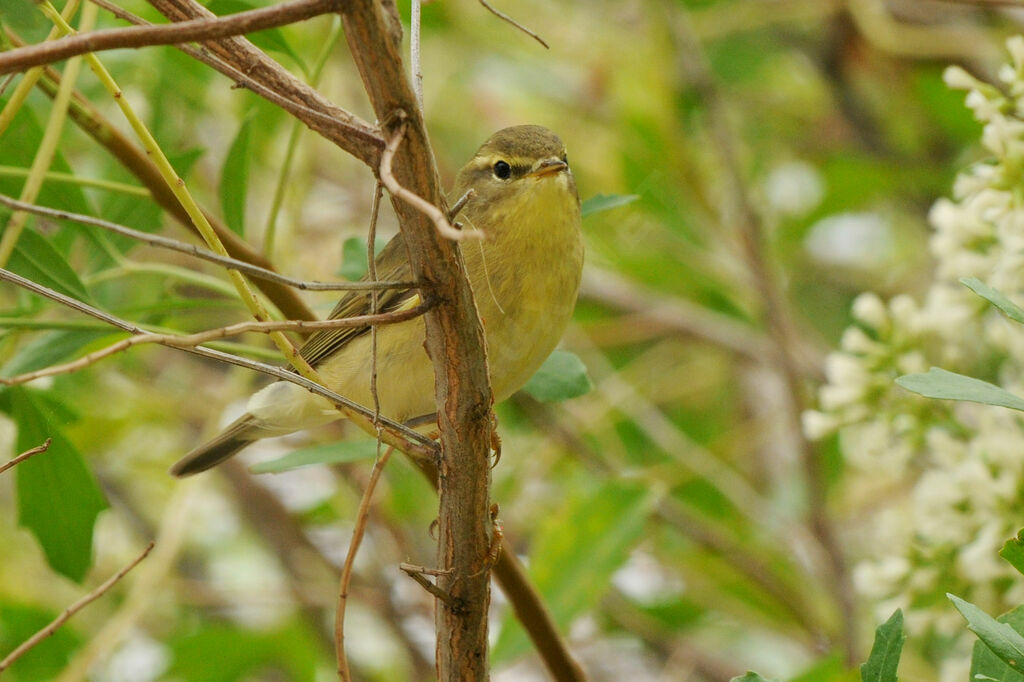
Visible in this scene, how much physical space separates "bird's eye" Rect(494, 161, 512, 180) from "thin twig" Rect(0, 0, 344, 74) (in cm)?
151

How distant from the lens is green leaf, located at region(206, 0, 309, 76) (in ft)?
6.95

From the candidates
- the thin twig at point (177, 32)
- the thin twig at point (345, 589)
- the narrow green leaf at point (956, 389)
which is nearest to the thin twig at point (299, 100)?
the thin twig at point (177, 32)

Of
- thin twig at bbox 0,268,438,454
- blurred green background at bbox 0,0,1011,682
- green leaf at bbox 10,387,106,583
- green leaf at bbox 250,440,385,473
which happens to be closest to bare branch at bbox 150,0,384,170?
thin twig at bbox 0,268,438,454

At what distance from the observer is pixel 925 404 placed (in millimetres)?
2348

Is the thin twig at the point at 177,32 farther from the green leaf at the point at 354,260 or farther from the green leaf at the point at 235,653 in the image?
the green leaf at the point at 235,653

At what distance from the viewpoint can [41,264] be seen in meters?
2.04

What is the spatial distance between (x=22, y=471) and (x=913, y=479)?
2.58 meters

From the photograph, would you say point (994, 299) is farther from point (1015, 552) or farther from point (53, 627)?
point (53, 627)

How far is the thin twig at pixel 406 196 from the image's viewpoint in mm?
1146

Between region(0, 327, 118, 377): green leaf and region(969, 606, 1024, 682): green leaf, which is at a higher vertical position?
region(0, 327, 118, 377): green leaf

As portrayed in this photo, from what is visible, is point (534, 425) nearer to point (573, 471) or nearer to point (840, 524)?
point (573, 471)

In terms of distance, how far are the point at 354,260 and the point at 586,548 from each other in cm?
92

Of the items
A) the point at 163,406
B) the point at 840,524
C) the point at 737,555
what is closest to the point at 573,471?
the point at 737,555

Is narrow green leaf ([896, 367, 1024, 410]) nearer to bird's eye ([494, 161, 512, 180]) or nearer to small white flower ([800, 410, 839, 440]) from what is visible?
small white flower ([800, 410, 839, 440])
